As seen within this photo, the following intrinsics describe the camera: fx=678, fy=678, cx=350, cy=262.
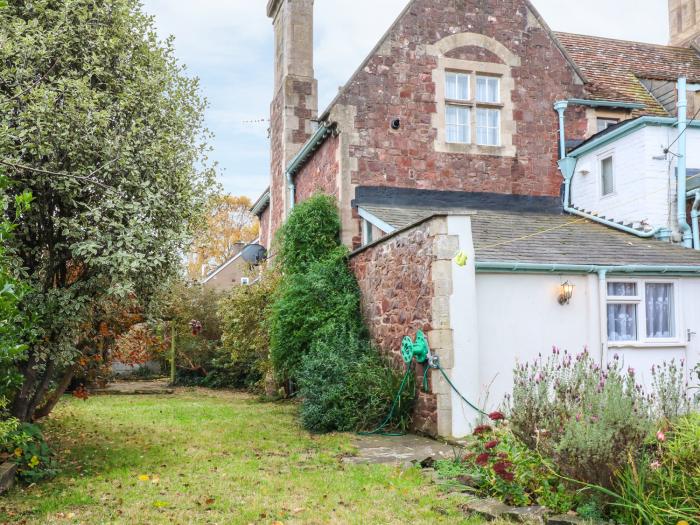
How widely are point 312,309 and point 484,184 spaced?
16.6 feet

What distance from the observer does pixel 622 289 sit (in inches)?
486

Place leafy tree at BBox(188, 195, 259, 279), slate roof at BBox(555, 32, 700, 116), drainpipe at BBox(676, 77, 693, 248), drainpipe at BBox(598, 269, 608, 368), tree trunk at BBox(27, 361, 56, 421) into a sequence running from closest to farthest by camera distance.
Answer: tree trunk at BBox(27, 361, 56, 421), drainpipe at BBox(598, 269, 608, 368), drainpipe at BBox(676, 77, 693, 248), slate roof at BBox(555, 32, 700, 116), leafy tree at BBox(188, 195, 259, 279)

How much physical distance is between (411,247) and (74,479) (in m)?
6.01

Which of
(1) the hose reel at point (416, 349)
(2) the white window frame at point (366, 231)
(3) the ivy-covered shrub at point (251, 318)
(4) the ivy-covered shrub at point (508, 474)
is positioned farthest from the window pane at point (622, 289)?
(3) the ivy-covered shrub at point (251, 318)

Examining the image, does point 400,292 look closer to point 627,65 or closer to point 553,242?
point 553,242

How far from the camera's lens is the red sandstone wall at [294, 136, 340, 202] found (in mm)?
15008

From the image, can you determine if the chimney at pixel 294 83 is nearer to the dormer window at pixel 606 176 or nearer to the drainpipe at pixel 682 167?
the dormer window at pixel 606 176

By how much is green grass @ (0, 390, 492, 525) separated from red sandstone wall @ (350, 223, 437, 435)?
161cm

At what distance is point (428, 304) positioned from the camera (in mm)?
10461

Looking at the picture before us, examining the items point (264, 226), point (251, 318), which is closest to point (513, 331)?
point (251, 318)

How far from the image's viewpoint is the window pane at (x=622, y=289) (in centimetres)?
1224

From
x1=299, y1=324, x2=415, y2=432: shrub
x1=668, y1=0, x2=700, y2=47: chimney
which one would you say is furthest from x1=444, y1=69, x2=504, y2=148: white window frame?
x1=668, y1=0, x2=700, y2=47: chimney

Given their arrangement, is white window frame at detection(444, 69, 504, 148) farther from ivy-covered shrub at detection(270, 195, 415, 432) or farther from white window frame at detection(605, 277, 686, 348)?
white window frame at detection(605, 277, 686, 348)

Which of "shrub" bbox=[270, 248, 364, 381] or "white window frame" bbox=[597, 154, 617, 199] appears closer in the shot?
"shrub" bbox=[270, 248, 364, 381]
